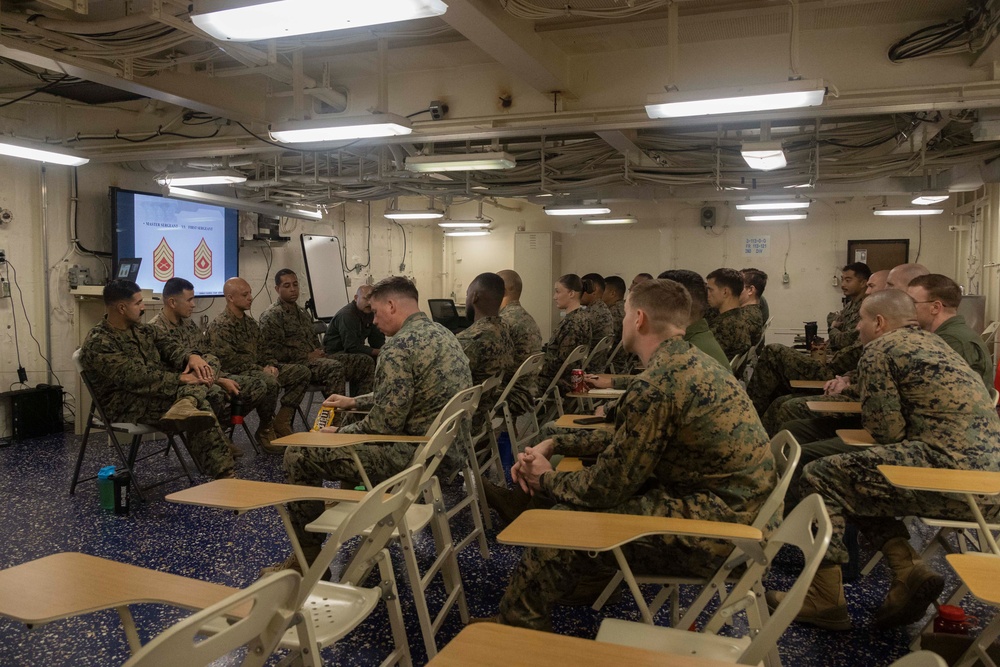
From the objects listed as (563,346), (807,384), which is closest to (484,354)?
(563,346)

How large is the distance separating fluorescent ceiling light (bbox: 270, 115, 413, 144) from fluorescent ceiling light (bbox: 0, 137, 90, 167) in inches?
88.5

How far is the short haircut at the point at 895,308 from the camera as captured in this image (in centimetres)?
328

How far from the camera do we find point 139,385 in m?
4.54

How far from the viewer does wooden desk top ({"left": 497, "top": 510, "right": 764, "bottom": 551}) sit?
5.77 ft

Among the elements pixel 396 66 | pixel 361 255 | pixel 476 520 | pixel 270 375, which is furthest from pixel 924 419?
pixel 361 255

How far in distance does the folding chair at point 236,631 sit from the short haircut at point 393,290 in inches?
80.9

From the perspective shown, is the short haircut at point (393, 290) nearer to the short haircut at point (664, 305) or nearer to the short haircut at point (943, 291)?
the short haircut at point (664, 305)

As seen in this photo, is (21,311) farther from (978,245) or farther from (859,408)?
(978,245)

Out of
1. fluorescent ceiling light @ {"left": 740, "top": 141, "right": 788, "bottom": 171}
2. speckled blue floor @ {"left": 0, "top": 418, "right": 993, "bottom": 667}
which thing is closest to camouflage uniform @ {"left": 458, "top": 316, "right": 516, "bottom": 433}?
speckled blue floor @ {"left": 0, "top": 418, "right": 993, "bottom": 667}

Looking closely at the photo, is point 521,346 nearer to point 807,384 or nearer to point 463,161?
point 463,161

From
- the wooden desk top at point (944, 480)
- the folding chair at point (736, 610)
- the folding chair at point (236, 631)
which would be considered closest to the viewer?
the folding chair at point (236, 631)

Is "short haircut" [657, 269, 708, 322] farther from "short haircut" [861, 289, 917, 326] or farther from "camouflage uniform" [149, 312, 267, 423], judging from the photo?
"camouflage uniform" [149, 312, 267, 423]

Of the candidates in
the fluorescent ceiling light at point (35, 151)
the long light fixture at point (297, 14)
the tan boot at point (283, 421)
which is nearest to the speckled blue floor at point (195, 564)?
the tan boot at point (283, 421)

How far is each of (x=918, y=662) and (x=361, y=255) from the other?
430 inches
